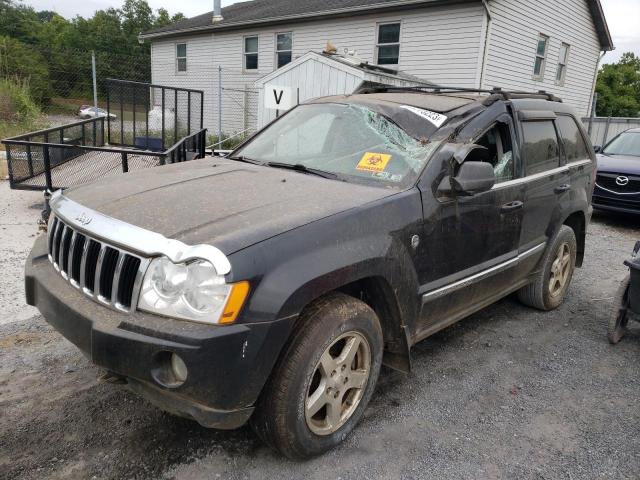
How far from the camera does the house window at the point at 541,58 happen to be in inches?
649

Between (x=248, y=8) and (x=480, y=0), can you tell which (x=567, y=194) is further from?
(x=248, y=8)

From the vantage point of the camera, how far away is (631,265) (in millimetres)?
3779

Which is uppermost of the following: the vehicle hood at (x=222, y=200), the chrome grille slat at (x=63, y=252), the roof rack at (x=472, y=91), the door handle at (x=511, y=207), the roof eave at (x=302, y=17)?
the roof eave at (x=302, y=17)

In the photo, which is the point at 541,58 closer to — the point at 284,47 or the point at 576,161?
the point at 284,47

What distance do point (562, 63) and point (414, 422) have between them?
18.4 meters

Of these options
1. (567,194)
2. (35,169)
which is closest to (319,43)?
(35,169)

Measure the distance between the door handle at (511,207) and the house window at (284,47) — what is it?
16011 millimetres

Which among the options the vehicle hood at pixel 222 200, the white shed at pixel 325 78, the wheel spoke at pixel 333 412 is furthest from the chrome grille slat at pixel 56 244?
the white shed at pixel 325 78

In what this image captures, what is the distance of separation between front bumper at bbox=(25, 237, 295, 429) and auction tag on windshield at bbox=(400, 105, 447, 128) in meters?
1.77

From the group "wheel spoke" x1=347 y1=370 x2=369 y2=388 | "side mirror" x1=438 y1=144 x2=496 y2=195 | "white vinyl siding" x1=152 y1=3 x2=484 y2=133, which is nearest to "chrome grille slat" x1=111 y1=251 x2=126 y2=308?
"wheel spoke" x1=347 y1=370 x2=369 y2=388

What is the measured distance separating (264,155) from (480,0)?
11729 millimetres

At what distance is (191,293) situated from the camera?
82.9 inches

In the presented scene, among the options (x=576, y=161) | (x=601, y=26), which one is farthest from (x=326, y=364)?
(x=601, y=26)

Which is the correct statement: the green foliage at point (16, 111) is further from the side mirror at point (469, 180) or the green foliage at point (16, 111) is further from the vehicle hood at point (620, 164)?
the side mirror at point (469, 180)
